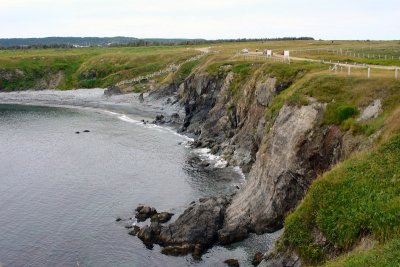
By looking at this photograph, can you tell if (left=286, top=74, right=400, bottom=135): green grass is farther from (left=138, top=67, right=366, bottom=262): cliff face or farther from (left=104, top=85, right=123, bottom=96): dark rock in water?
(left=104, top=85, right=123, bottom=96): dark rock in water

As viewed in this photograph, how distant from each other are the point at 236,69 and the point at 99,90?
277ft

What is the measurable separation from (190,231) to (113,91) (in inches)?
4721

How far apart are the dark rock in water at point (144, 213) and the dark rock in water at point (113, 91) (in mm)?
108920

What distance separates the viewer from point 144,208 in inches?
2149

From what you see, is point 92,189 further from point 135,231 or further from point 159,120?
point 159,120

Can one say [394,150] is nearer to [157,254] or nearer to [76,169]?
[157,254]

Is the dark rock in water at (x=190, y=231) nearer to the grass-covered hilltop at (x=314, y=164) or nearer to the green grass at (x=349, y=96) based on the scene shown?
the grass-covered hilltop at (x=314, y=164)

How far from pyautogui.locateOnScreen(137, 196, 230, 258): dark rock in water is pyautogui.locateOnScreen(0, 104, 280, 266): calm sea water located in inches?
41.0

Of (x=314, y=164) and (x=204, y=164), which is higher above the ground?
(x=314, y=164)

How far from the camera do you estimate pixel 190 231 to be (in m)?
46.3

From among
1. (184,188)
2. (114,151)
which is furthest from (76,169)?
(184,188)

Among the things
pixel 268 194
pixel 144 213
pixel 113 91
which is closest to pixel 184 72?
pixel 113 91

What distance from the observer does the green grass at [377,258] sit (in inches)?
859

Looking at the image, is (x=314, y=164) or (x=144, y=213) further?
(x=144, y=213)
